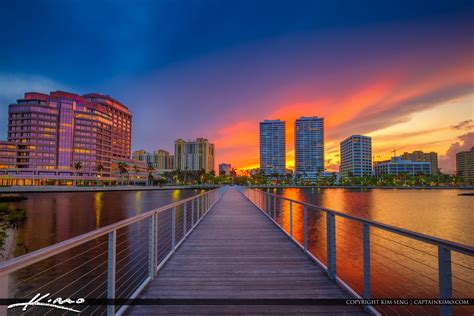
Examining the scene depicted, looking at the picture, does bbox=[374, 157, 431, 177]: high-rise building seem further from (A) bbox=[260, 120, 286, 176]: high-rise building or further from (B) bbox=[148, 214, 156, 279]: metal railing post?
(B) bbox=[148, 214, 156, 279]: metal railing post

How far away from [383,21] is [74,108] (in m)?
105

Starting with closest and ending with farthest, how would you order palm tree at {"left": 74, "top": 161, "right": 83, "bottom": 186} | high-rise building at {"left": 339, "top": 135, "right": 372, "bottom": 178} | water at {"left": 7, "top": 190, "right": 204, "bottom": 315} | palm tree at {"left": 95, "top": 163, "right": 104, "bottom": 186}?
1. water at {"left": 7, "top": 190, "right": 204, "bottom": 315}
2. palm tree at {"left": 74, "top": 161, "right": 83, "bottom": 186}
3. palm tree at {"left": 95, "top": 163, "right": 104, "bottom": 186}
4. high-rise building at {"left": 339, "top": 135, "right": 372, "bottom": 178}

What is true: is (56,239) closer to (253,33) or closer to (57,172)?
(253,33)

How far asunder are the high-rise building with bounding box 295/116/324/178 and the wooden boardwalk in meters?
182

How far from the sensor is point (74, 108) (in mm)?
97062

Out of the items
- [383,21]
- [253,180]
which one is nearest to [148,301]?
[383,21]

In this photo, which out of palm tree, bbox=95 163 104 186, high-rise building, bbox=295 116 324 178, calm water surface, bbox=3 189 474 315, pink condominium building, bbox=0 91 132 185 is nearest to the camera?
calm water surface, bbox=3 189 474 315

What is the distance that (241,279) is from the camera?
3.83 metres

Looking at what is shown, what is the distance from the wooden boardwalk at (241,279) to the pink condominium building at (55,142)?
99.0m

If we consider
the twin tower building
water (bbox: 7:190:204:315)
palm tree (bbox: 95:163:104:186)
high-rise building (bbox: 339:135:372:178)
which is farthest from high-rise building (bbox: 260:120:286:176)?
water (bbox: 7:190:204:315)

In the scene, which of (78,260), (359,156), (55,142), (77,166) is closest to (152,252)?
(78,260)

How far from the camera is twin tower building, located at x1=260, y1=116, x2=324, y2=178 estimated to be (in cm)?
18375

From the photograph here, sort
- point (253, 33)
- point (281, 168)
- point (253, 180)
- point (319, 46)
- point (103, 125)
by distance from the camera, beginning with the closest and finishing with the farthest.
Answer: point (319, 46) < point (253, 33) < point (103, 125) < point (253, 180) < point (281, 168)

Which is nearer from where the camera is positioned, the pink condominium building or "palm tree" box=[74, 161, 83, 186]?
the pink condominium building
